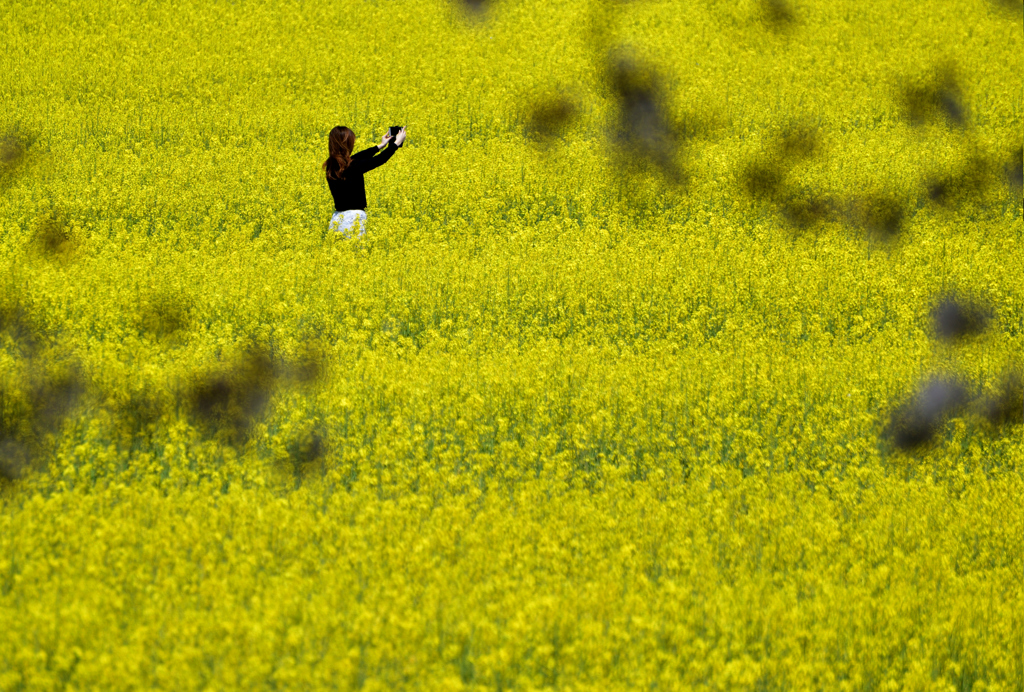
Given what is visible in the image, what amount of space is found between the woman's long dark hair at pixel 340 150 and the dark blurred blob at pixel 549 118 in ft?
16.7

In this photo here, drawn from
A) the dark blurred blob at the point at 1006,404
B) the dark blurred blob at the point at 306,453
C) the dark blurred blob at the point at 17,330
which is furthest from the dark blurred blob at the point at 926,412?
the dark blurred blob at the point at 17,330

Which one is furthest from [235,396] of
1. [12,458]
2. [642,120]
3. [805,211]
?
[642,120]

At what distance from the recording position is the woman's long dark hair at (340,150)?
33.7 feet

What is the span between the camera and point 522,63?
17.1 meters

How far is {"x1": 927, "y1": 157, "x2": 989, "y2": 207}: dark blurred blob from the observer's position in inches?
526

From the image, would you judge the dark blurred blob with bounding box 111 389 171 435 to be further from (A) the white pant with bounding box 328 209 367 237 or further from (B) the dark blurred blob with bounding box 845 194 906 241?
(B) the dark blurred blob with bounding box 845 194 906 241

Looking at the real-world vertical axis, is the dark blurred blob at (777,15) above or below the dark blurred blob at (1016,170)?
above

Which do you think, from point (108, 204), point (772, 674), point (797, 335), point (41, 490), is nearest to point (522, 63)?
point (108, 204)

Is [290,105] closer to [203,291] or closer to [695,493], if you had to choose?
[203,291]

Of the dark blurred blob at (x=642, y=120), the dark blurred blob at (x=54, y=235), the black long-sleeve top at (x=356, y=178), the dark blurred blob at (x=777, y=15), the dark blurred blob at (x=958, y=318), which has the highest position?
the dark blurred blob at (x=777, y=15)

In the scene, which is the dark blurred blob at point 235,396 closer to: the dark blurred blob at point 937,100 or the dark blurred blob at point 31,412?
the dark blurred blob at point 31,412

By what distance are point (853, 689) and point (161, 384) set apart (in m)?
4.94

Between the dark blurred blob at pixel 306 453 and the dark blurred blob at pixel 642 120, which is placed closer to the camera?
the dark blurred blob at pixel 306 453

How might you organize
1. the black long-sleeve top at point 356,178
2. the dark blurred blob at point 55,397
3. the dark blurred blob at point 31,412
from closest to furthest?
the dark blurred blob at point 31,412
the dark blurred blob at point 55,397
the black long-sleeve top at point 356,178
